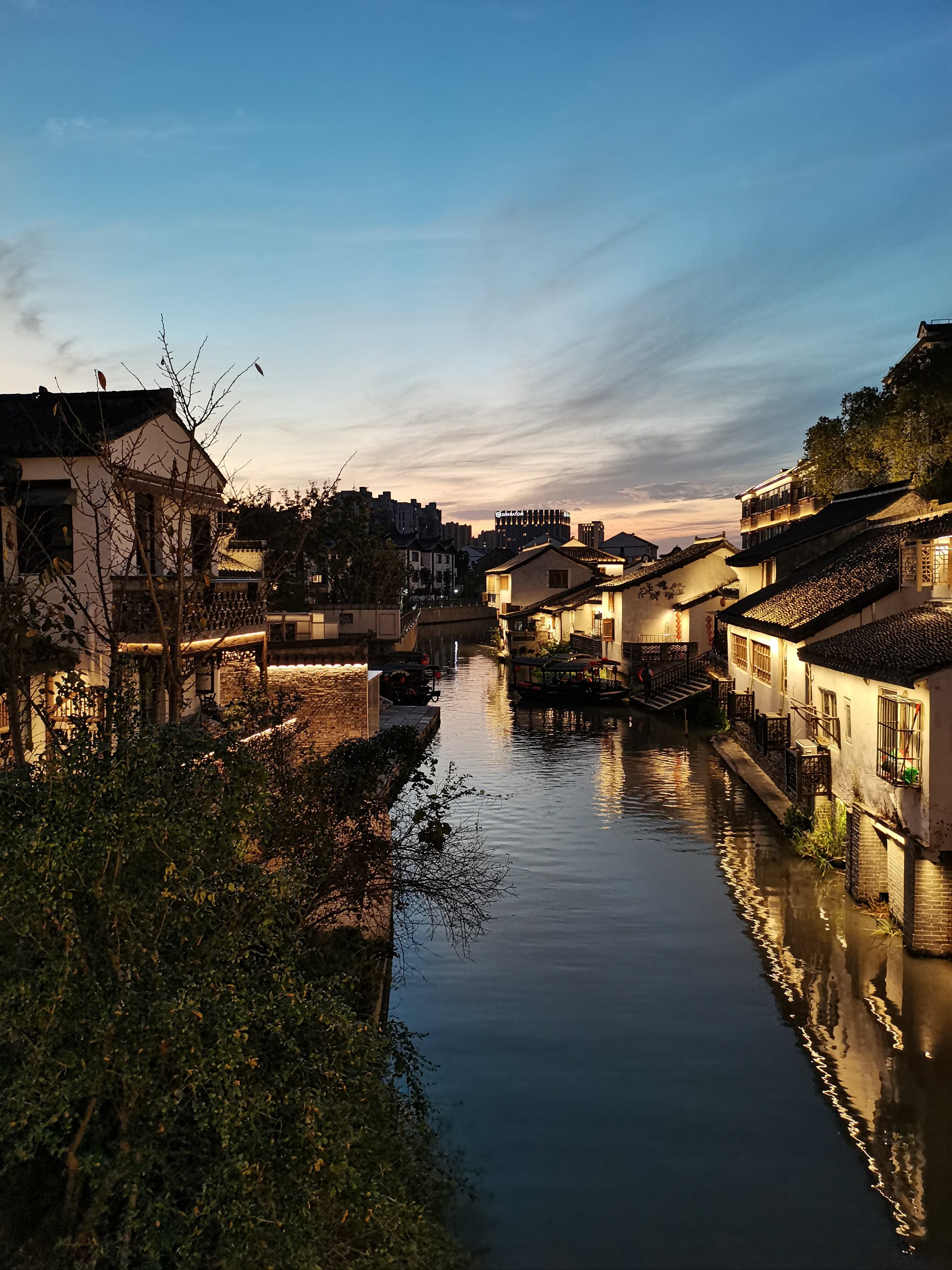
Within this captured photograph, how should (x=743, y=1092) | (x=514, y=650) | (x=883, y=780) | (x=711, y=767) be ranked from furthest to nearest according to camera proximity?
(x=514, y=650)
(x=711, y=767)
(x=883, y=780)
(x=743, y=1092)

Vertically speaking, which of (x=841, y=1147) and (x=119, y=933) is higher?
(x=119, y=933)

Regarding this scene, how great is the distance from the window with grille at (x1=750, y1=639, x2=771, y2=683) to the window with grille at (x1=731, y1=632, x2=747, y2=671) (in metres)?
1.63

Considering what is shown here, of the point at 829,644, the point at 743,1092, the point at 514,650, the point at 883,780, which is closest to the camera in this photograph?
the point at 743,1092

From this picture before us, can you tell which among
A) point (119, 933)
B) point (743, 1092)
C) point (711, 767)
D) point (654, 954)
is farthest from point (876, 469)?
point (119, 933)

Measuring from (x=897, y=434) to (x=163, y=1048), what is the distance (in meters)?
35.8

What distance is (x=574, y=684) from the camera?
50125mm

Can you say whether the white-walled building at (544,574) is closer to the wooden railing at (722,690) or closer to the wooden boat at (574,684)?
the wooden boat at (574,684)

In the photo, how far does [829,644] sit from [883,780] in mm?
4427

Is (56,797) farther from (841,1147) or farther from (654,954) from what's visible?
(654,954)

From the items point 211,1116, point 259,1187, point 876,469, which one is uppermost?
point 876,469

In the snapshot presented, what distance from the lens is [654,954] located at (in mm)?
16844

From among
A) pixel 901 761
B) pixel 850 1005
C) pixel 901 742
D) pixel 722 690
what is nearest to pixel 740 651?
pixel 722 690

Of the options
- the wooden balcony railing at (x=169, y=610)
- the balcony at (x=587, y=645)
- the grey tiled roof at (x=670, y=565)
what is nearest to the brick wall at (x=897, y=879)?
the wooden balcony railing at (x=169, y=610)

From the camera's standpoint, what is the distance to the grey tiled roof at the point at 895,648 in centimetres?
1479
